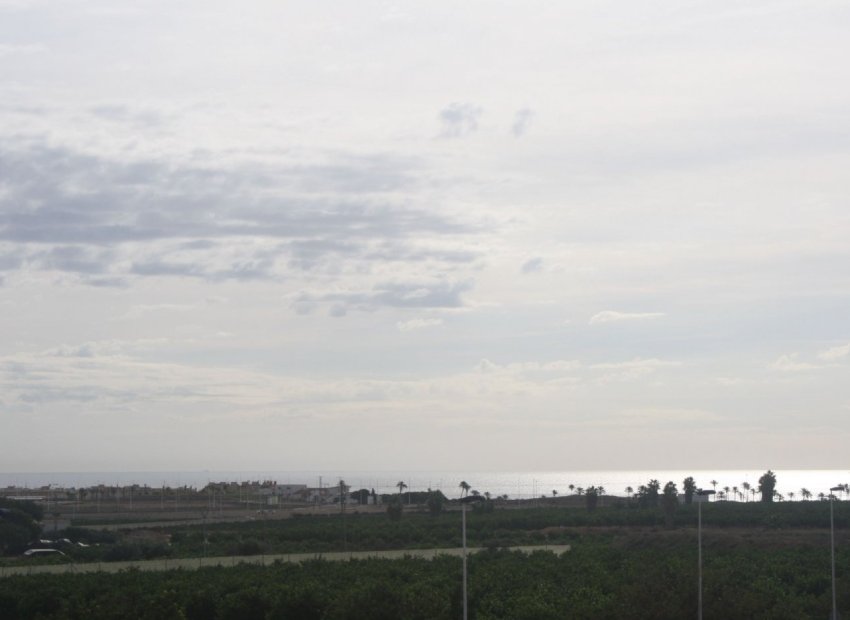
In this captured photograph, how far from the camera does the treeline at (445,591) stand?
27.3 metres

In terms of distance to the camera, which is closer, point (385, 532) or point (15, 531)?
point (15, 531)

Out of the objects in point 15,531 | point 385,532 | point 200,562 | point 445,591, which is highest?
point 445,591

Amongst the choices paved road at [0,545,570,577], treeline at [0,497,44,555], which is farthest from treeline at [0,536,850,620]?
treeline at [0,497,44,555]

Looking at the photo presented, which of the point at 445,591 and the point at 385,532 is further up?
the point at 445,591

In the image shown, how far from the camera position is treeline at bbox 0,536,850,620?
27.3 m

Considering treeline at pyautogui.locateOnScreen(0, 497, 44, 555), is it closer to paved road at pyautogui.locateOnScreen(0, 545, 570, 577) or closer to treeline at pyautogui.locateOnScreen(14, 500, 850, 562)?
treeline at pyautogui.locateOnScreen(14, 500, 850, 562)

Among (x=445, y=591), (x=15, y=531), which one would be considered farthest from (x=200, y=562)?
(x=15, y=531)

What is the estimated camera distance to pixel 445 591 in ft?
110

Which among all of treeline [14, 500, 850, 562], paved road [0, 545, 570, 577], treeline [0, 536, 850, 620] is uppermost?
treeline [0, 536, 850, 620]

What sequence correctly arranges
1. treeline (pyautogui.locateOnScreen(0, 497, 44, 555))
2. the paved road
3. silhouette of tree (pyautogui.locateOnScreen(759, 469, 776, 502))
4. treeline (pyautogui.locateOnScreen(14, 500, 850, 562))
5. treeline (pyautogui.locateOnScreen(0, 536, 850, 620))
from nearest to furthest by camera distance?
1. treeline (pyautogui.locateOnScreen(0, 536, 850, 620))
2. the paved road
3. treeline (pyautogui.locateOnScreen(14, 500, 850, 562))
4. treeline (pyautogui.locateOnScreen(0, 497, 44, 555))
5. silhouette of tree (pyautogui.locateOnScreen(759, 469, 776, 502))

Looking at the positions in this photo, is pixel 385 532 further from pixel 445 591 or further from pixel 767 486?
pixel 767 486

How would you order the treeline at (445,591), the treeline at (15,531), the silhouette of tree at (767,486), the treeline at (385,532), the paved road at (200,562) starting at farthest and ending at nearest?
the silhouette of tree at (767,486), the treeline at (15,531), the treeline at (385,532), the paved road at (200,562), the treeline at (445,591)

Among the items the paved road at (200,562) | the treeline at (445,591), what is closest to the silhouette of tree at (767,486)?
the paved road at (200,562)

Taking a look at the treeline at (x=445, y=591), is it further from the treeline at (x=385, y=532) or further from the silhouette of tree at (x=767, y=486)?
the silhouette of tree at (x=767, y=486)
